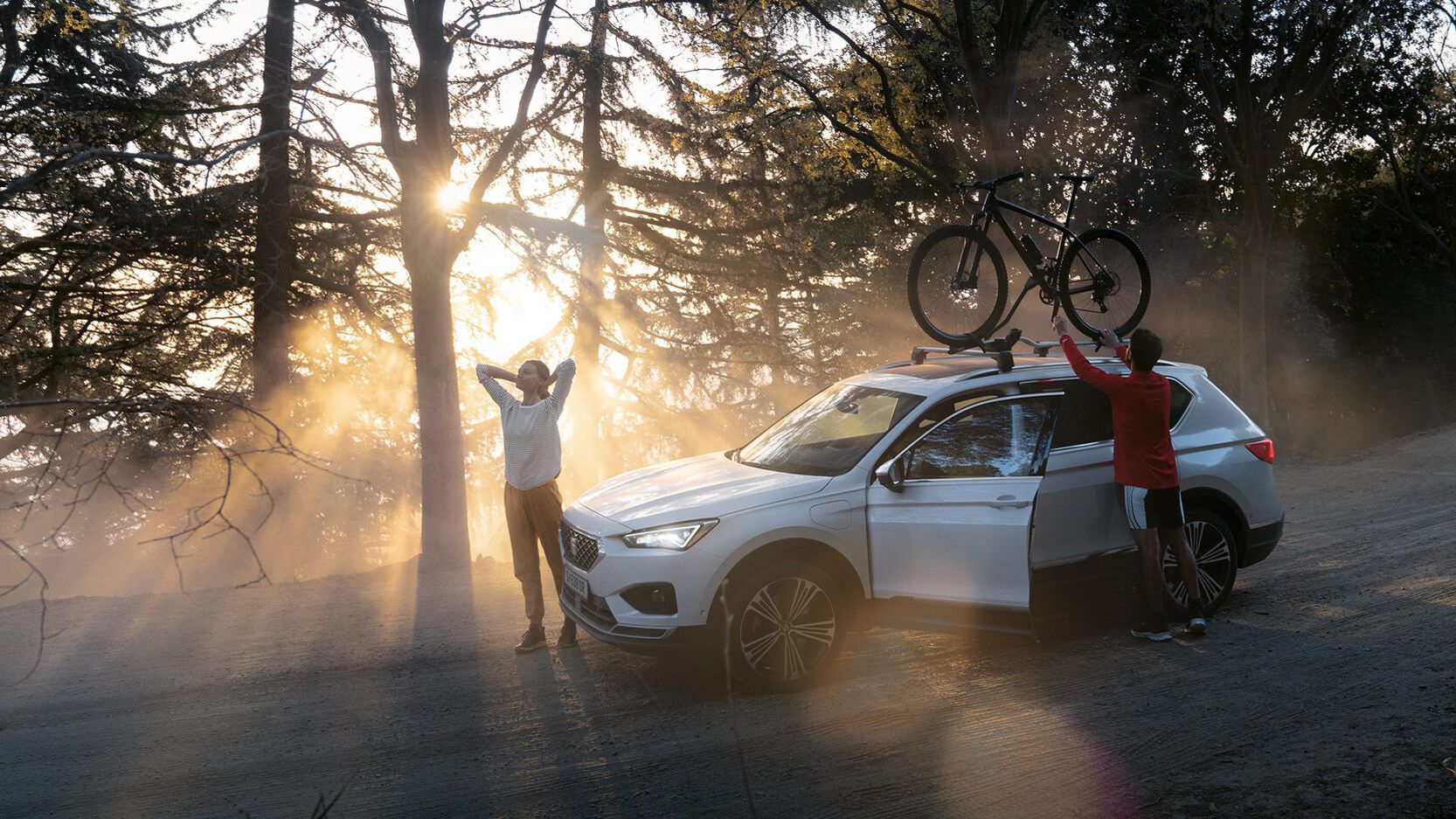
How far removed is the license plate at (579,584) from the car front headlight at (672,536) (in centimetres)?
50

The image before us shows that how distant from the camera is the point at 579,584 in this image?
660 cm

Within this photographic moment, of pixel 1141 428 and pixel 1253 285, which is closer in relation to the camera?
pixel 1141 428

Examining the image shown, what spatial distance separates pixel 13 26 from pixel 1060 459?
61.7ft

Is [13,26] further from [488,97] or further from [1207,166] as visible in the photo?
[1207,166]

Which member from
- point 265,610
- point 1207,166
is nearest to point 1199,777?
point 265,610

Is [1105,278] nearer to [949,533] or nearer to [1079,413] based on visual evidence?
[1079,413]

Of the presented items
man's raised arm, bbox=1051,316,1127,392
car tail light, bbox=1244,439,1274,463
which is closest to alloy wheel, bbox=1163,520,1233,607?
car tail light, bbox=1244,439,1274,463

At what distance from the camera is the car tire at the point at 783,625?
6082mm

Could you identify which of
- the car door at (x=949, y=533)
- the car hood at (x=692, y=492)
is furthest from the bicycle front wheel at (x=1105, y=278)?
the car hood at (x=692, y=492)

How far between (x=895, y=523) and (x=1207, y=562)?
2.78 meters

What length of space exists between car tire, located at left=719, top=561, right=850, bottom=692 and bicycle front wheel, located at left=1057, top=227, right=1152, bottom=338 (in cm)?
375

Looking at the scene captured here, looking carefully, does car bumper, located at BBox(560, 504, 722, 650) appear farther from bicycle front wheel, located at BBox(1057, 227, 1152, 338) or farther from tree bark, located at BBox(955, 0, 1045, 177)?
tree bark, located at BBox(955, 0, 1045, 177)

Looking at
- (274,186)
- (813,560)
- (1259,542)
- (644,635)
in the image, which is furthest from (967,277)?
(274,186)

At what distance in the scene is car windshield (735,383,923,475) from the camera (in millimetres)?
6785
